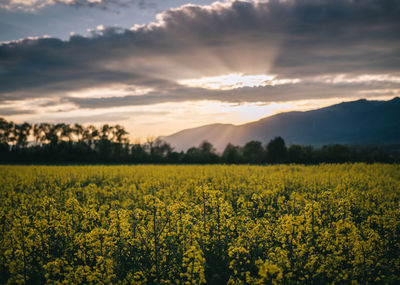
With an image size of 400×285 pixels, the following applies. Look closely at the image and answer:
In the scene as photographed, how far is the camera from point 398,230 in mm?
9711

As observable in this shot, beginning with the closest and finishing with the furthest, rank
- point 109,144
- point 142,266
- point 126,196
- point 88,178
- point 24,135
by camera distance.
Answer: point 142,266
point 126,196
point 88,178
point 109,144
point 24,135

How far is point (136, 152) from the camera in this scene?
80062 mm

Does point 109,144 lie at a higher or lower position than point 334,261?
higher

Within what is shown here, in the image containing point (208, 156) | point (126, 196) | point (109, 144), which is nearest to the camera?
point (126, 196)

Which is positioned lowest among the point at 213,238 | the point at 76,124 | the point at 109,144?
the point at 213,238

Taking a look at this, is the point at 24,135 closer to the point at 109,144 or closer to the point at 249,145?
the point at 109,144

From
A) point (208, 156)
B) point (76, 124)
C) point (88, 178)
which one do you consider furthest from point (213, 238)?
point (76, 124)

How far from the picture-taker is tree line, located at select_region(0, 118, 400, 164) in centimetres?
5551

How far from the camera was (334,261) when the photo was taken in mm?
6703

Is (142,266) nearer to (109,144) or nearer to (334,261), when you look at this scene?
(334,261)

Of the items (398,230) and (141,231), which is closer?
(141,231)

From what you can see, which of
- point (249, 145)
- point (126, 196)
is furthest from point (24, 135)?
point (126, 196)

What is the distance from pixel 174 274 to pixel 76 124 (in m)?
114

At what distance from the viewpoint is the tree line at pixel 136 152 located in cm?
5551
